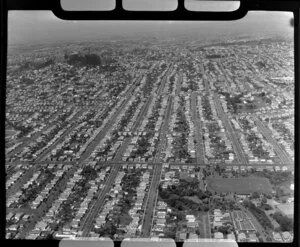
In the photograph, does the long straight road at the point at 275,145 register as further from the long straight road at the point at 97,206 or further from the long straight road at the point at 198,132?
the long straight road at the point at 97,206

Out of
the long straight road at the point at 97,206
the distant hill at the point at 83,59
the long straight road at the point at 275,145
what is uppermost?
the distant hill at the point at 83,59

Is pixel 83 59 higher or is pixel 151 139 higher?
pixel 83 59

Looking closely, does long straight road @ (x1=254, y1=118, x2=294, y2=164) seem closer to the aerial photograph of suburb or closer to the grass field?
the aerial photograph of suburb

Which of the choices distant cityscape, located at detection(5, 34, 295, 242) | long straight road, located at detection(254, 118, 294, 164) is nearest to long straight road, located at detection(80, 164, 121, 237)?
distant cityscape, located at detection(5, 34, 295, 242)

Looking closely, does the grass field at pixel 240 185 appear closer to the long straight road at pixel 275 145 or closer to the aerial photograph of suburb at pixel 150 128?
the aerial photograph of suburb at pixel 150 128

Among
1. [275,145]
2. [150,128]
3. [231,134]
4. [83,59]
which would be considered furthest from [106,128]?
[275,145]

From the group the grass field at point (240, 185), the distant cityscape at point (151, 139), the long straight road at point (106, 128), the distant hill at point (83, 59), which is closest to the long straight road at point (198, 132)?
the distant cityscape at point (151, 139)

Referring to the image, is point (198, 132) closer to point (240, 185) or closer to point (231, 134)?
point (231, 134)

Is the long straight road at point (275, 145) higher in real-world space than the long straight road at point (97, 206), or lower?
higher
